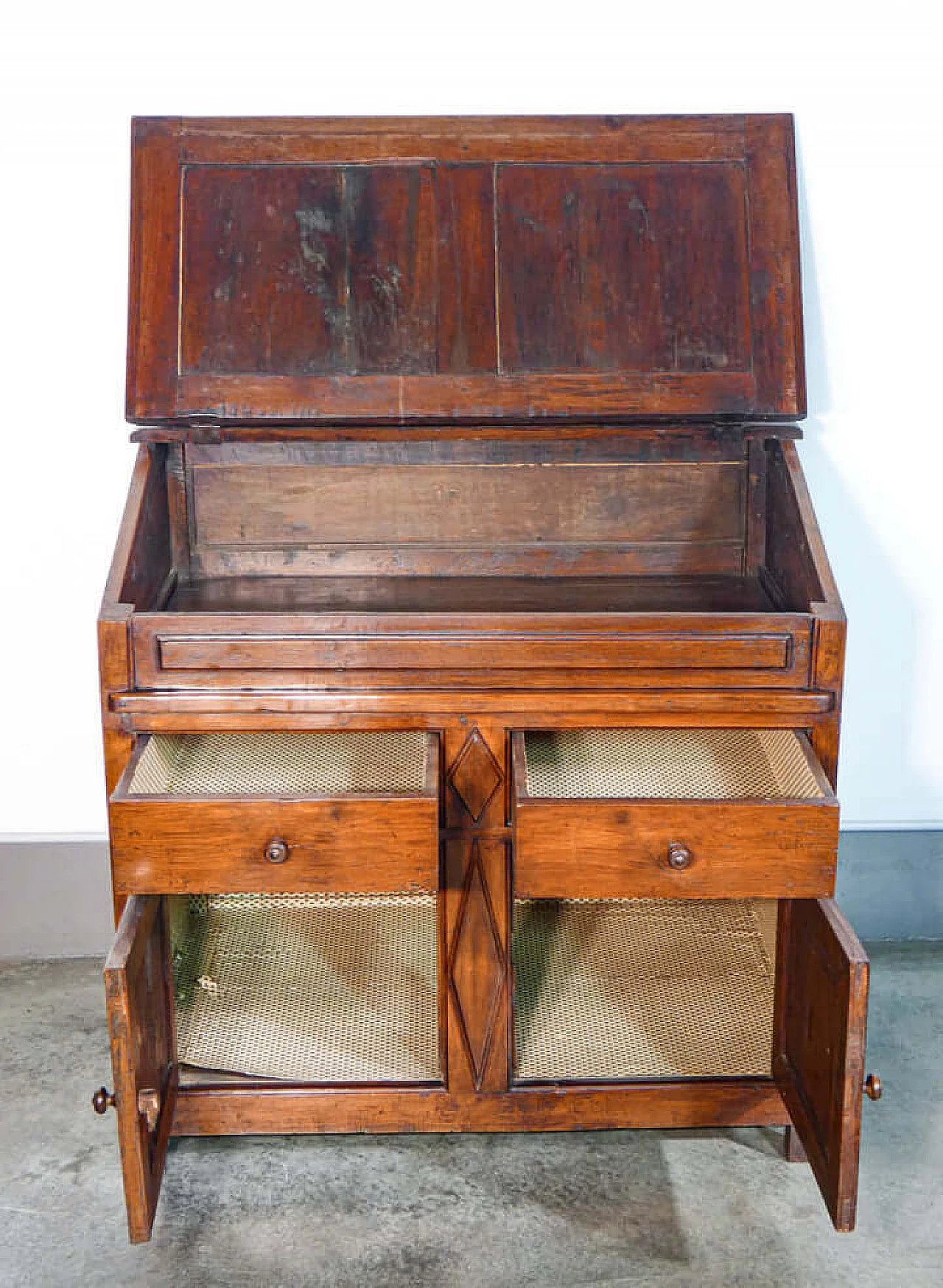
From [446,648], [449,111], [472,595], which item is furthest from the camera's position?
[449,111]

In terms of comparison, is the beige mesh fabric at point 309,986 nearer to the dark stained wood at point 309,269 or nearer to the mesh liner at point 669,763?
the mesh liner at point 669,763

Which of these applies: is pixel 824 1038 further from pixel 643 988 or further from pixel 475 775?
pixel 475 775

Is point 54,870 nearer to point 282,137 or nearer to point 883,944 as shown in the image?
point 282,137

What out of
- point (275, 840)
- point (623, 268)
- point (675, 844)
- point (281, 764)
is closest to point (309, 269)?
point (623, 268)

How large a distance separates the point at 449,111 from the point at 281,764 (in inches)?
50.8

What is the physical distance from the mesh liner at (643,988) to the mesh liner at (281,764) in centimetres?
57

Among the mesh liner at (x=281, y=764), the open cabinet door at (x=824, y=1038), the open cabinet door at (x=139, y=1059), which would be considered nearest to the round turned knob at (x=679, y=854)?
the open cabinet door at (x=824, y=1038)

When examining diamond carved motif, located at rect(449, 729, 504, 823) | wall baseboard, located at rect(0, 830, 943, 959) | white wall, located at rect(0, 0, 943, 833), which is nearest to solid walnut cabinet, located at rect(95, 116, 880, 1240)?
diamond carved motif, located at rect(449, 729, 504, 823)

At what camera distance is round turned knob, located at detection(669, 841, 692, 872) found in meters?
1.88

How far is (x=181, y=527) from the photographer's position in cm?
246

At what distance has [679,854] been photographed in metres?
1.88

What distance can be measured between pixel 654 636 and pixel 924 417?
1.00 metres

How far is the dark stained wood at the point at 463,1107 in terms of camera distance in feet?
7.32

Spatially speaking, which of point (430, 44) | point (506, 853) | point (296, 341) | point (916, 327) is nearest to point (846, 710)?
point (916, 327)
